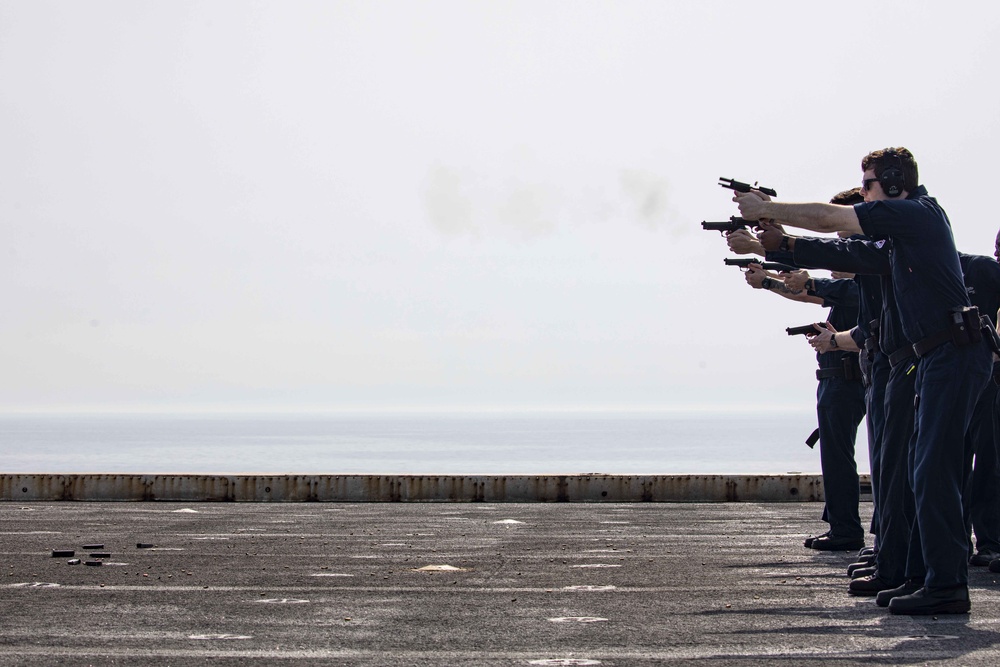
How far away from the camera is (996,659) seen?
530 centimetres

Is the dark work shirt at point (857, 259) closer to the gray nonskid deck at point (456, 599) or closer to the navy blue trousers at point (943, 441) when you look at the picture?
the navy blue trousers at point (943, 441)

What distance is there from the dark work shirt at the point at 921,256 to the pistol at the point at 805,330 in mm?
2931

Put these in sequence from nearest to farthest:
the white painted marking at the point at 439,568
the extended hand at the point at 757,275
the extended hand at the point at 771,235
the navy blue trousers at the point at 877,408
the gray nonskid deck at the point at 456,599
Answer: the gray nonskid deck at the point at 456,599
the extended hand at the point at 771,235
the navy blue trousers at the point at 877,408
the white painted marking at the point at 439,568
the extended hand at the point at 757,275

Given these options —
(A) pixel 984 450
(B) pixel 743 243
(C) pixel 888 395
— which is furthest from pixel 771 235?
(A) pixel 984 450

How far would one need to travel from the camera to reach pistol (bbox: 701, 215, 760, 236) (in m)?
8.34

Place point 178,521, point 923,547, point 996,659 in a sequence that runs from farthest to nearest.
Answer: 1. point 178,521
2. point 923,547
3. point 996,659

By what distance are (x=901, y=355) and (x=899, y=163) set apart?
1156 mm

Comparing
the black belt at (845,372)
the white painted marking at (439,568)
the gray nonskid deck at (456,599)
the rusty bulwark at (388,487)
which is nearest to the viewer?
the gray nonskid deck at (456,599)

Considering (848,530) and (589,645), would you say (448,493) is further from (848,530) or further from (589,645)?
(589,645)

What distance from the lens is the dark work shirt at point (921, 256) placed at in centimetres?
722

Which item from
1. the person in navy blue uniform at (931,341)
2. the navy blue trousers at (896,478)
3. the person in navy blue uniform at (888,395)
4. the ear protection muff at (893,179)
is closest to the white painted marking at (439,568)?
the person in navy blue uniform at (888,395)

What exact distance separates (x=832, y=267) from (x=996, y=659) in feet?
9.07

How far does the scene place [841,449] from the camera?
1095 centimetres

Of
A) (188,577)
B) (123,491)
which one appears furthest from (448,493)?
(188,577)
